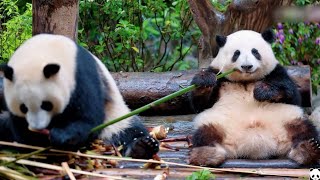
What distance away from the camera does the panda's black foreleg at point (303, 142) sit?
3.80 metres

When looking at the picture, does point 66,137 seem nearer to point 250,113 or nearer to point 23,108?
point 23,108

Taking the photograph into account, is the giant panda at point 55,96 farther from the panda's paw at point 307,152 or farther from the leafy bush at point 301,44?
the leafy bush at point 301,44

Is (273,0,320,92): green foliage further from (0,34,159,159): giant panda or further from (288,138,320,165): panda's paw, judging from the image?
(0,34,159,159): giant panda

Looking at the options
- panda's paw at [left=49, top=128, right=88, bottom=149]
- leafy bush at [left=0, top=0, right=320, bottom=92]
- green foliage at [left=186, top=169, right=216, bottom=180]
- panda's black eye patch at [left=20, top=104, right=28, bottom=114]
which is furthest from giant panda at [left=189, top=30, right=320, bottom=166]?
leafy bush at [left=0, top=0, right=320, bottom=92]

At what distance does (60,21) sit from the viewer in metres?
4.65

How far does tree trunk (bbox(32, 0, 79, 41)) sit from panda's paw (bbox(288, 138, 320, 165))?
74.1 inches

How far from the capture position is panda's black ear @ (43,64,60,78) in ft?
10.2

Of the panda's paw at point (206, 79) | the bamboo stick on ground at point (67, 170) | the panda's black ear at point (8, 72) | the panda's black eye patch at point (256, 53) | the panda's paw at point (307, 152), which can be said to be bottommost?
the panda's paw at point (307, 152)

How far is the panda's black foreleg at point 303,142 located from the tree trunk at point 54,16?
5.83 ft

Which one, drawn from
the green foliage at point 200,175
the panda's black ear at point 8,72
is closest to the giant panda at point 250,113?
the green foliage at point 200,175

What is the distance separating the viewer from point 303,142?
12.7 feet

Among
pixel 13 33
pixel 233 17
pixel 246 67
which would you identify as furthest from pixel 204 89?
pixel 13 33

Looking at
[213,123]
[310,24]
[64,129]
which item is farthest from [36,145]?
[310,24]

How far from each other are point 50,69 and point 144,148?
81 centimetres
